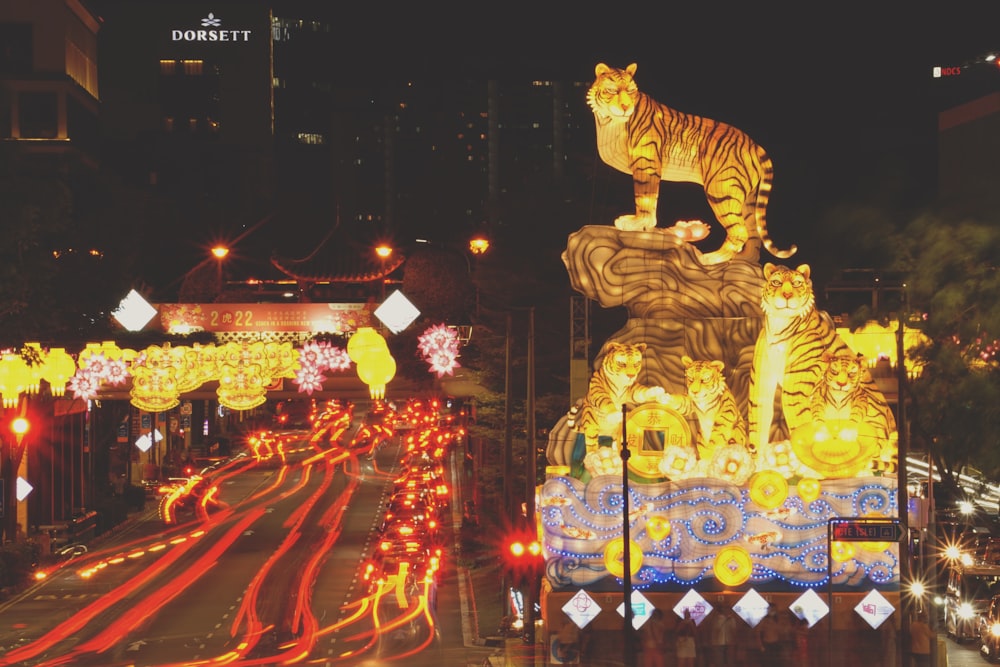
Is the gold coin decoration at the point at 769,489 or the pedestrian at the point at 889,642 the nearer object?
the pedestrian at the point at 889,642

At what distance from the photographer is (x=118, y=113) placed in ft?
360

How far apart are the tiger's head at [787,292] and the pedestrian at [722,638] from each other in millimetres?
6575

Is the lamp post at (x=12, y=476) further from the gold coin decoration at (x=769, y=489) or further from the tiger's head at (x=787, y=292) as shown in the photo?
the tiger's head at (x=787, y=292)

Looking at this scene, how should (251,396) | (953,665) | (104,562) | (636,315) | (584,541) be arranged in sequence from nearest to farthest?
(953,665), (584,541), (636,315), (251,396), (104,562)

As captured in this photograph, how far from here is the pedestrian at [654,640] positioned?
1131 inches

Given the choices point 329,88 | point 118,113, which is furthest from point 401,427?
point 329,88

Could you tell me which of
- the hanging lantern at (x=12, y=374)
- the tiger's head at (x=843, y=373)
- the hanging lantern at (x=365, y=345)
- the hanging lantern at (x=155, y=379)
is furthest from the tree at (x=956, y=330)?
the hanging lantern at (x=12, y=374)

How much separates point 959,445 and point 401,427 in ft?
244

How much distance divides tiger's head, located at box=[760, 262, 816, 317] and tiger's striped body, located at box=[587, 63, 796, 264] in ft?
7.27

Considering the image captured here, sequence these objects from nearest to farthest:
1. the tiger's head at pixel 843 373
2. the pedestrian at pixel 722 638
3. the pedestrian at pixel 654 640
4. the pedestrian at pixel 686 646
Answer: the pedestrian at pixel 686 646 → the pedestrian at pixel 654 640 → the pedestrian at pixel 722 638 → the tiger's head at pixel 843 373

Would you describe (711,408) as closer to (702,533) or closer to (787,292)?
(702,533)

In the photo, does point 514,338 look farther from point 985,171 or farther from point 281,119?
point 281,119

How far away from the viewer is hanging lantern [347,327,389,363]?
32094mm

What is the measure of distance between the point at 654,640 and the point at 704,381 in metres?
5.63
